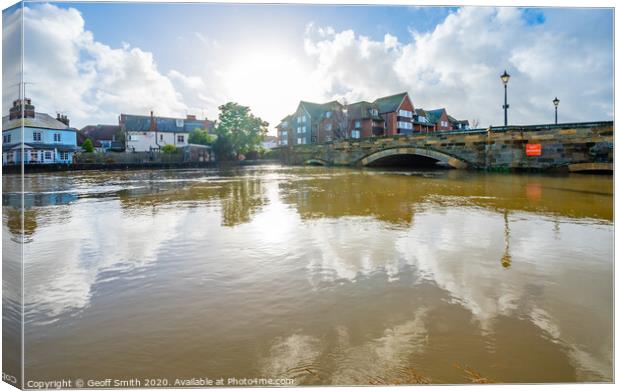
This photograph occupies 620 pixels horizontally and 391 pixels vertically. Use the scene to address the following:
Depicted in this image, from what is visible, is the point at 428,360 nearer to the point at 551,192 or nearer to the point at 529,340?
the point at 529,340

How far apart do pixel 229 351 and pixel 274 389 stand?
0.41 metres

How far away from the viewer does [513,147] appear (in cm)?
2402

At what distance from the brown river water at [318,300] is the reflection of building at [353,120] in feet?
167

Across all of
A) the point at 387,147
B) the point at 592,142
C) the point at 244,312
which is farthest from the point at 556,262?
the point at 387,147

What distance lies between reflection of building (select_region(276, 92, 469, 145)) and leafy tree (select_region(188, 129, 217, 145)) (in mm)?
11156

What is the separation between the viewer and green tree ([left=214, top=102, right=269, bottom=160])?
4634 centimetres

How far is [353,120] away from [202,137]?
23.0 meters

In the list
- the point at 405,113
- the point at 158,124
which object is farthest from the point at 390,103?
the point at 158,124

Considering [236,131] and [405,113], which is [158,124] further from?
[405,113]

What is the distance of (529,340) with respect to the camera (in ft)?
8.74

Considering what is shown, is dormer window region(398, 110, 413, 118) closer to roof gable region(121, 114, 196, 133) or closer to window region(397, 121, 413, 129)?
window region(397, 121, 413, 129)

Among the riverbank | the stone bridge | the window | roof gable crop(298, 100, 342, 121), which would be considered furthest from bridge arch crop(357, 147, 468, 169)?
the window

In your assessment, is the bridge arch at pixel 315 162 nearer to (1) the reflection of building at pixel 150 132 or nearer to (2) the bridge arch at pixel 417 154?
(2) the bridge arch at pixel 417 154

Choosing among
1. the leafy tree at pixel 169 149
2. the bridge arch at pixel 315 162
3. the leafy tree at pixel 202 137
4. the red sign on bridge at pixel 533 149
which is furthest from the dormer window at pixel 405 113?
the red sign on bridge at pixel 533 149
